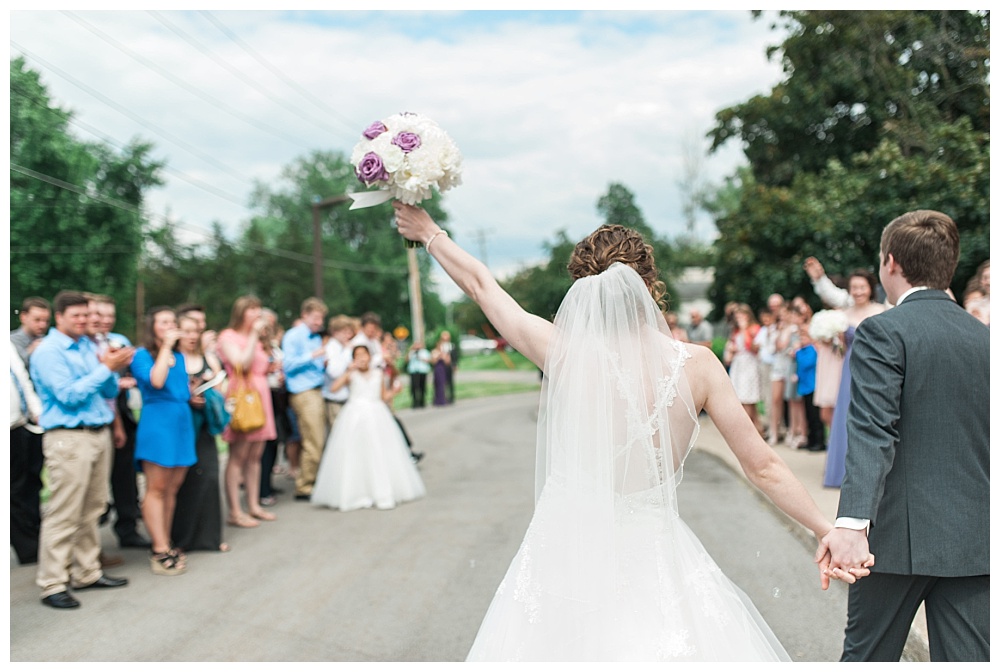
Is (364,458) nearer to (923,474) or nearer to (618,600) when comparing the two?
(618,600)

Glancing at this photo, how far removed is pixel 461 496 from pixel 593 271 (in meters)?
6.77

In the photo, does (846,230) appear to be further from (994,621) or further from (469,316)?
(469,316)

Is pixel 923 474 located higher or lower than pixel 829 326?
lower

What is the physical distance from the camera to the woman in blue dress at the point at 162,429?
666 centimetres

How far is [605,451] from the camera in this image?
3.04 meters

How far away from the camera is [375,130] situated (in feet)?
11.6

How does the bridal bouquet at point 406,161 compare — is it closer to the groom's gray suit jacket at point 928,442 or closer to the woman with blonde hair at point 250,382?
the groom's gray suit jacket at point 928,442

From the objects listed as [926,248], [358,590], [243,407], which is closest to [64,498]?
[358,590]

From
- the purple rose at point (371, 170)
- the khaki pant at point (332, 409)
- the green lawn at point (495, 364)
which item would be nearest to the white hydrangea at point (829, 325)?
the khaki pant at point (332, 409)

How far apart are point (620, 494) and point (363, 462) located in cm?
664

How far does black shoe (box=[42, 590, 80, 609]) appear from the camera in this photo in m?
5.74

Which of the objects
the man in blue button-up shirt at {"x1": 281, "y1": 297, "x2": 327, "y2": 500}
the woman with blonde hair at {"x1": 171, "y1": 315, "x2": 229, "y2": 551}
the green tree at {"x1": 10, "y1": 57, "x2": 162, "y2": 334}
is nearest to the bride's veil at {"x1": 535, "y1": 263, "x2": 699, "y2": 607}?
the woman with blonde hair at {"x1": 171, "y1": 315, "x2": 229, "y2": 551}

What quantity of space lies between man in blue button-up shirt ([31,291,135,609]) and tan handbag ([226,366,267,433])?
2060 mm

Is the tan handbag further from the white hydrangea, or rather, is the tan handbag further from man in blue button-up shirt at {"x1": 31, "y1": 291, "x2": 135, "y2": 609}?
the white hydrangea
